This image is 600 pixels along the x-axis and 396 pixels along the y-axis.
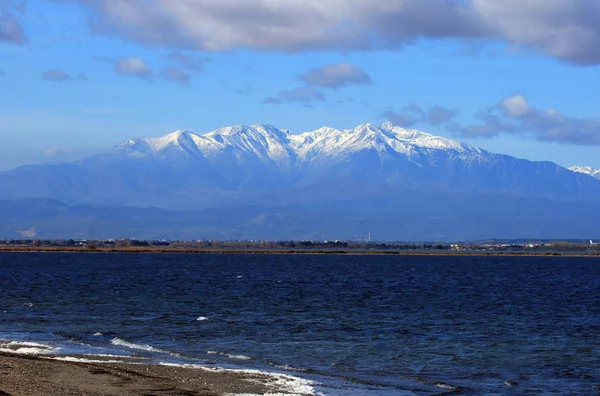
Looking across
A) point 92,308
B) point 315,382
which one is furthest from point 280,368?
point 92,308

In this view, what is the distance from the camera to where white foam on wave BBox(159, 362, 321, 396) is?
31.6m

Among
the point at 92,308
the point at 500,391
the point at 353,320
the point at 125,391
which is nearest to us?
the point at 125,391

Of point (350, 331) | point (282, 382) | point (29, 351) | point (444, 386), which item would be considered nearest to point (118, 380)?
point (282, 382)

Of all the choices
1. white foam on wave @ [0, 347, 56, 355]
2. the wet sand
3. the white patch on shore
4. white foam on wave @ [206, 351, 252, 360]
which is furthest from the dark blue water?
the wet sand

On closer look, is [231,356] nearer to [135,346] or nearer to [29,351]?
[135,346]

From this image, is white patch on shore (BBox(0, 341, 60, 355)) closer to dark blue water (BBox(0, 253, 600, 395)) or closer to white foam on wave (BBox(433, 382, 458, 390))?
dark blue water (BBox(0, 253, 600, 395))

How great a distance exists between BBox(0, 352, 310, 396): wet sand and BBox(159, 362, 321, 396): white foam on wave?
0.04 m

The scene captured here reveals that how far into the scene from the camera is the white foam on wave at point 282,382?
3164 centimetres

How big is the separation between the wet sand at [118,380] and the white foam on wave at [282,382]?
0.04 meters

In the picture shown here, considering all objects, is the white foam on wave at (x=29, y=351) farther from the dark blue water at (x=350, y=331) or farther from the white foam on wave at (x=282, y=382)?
the white foam on wave at (x=282, y=382)

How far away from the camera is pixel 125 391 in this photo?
3025 cm

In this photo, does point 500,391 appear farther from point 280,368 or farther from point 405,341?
point 405,341

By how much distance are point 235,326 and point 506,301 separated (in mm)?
35056

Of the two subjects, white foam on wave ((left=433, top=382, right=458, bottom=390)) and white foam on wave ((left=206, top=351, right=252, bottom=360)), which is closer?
white foam on wave ((left=433, top=382, right=458, bottom=390))
